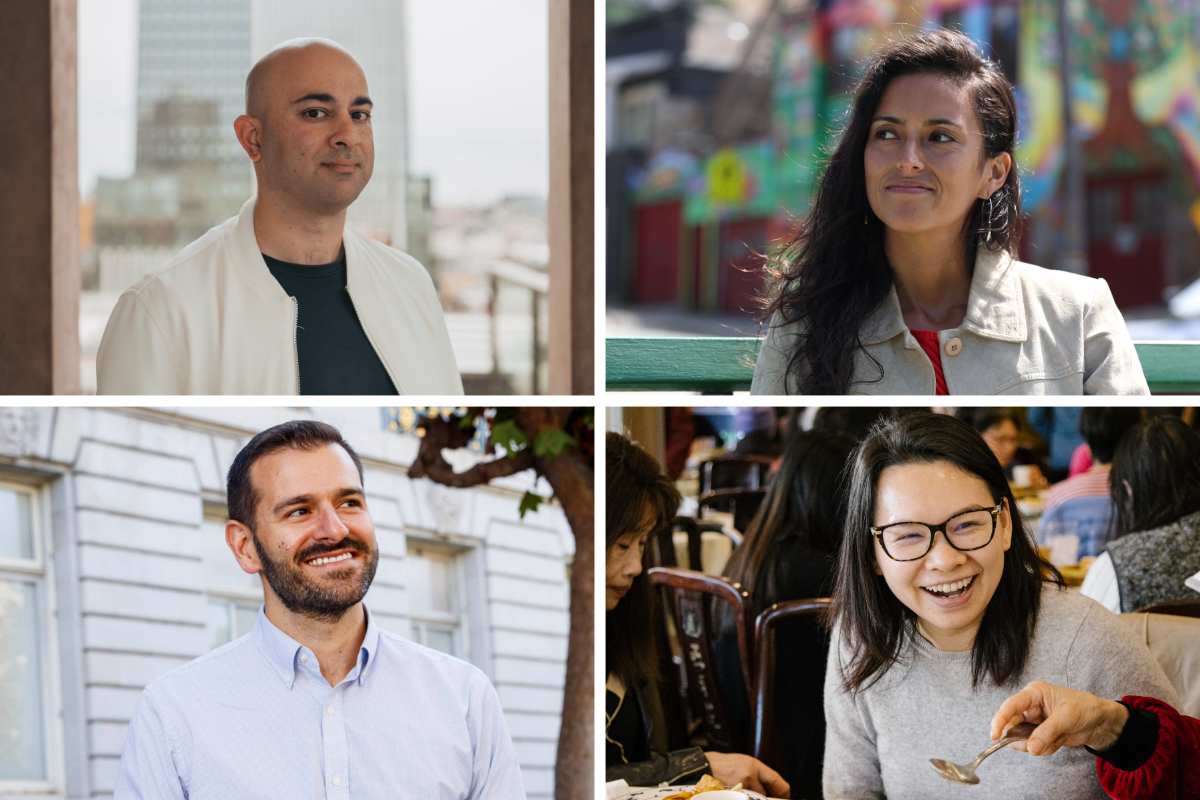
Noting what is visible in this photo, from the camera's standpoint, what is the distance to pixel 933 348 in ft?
2.97

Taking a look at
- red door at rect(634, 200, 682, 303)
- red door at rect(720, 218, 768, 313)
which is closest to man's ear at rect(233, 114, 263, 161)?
red door at rect(720, 218, 768, 313)

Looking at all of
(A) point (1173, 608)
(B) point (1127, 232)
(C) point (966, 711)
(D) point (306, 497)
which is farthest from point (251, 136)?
(B) point (1127, 232)

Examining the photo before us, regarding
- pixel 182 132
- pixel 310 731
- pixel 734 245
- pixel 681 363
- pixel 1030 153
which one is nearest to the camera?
pixel 310 731

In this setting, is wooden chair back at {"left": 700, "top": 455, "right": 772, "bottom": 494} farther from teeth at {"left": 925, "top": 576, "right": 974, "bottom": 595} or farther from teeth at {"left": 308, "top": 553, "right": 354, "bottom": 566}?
teeth at {"left": 308, "top": 553, "right": 354, "bottom": 566}

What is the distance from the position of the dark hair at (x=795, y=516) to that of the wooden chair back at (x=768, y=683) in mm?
12

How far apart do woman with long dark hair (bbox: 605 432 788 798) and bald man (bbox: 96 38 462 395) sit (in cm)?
25

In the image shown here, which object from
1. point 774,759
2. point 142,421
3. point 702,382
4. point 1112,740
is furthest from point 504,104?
point 1112,740

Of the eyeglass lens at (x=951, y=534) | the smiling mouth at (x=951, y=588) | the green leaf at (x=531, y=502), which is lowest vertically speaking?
the smiling mouth at (x=951, y=588)

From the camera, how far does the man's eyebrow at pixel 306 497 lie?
90 cm

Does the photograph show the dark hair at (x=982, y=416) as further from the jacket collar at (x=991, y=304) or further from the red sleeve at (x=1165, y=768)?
the red sleeve at (x=1165, y=768)

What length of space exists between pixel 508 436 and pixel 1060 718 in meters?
0.57

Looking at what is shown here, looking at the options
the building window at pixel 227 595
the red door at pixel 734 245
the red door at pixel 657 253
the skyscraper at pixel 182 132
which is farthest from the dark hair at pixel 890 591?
the red door at pixel 657 253

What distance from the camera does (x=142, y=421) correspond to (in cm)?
91

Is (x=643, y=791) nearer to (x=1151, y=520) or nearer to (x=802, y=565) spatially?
(x=802, y=565)
